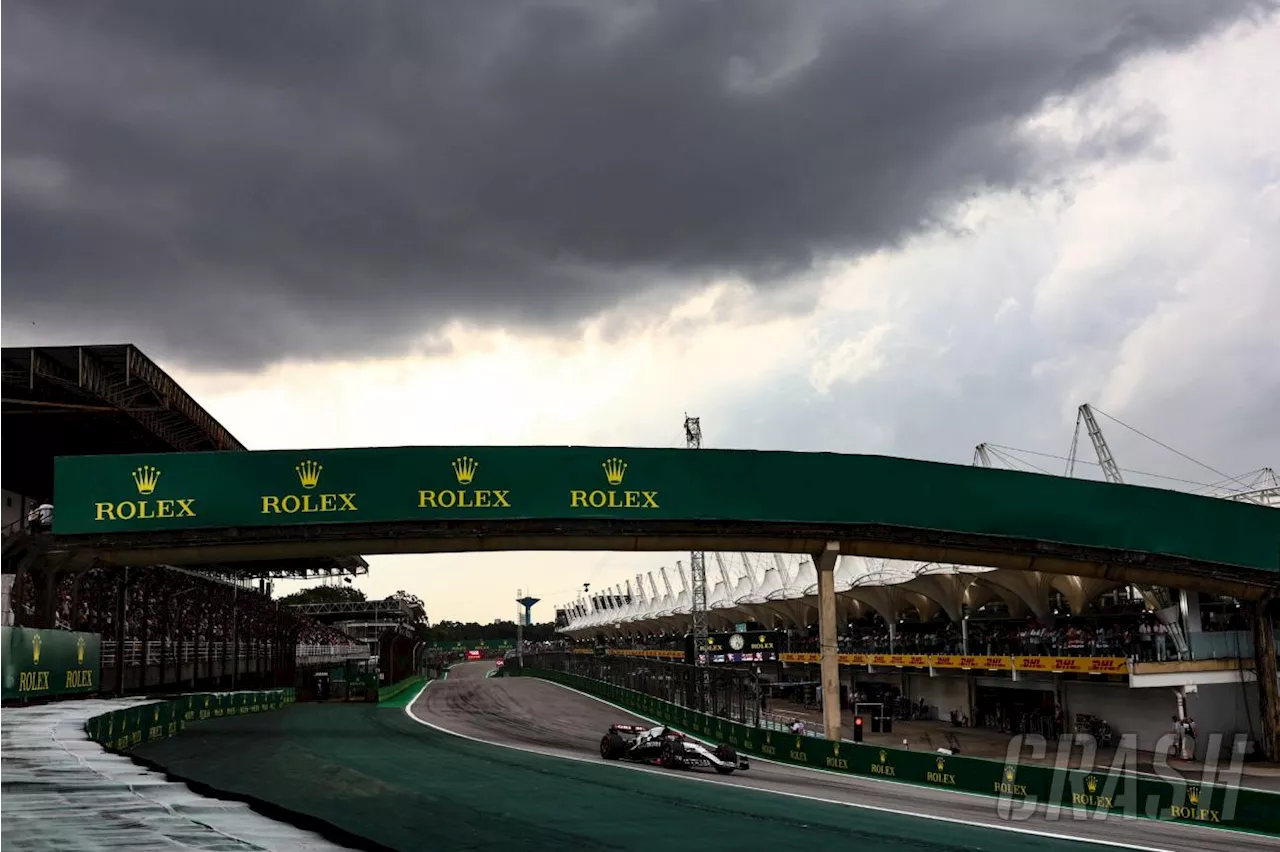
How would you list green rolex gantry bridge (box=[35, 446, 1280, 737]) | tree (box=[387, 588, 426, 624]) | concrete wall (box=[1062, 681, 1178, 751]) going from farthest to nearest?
tree (box=[387, 588, 426, 624])
concrete wall (box=[1062, 681, 1178, 751])
green rolex gantry bridge (box=[35, 446, 1280, 737])

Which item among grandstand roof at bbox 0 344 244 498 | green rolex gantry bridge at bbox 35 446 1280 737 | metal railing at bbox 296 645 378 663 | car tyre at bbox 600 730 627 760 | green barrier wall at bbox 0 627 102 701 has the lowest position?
metal railing at bbox 296 645 378 663

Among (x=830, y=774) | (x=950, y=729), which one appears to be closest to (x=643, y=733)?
(x=830, y=774)

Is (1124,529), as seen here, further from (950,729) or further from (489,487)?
(950,729)

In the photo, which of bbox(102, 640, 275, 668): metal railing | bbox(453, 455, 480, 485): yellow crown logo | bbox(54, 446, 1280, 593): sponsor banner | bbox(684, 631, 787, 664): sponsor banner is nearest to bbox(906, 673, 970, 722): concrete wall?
bbox(684, 631, 787, 664): sponsor banner

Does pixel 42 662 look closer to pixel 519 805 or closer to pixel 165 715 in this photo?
pixel 519 805

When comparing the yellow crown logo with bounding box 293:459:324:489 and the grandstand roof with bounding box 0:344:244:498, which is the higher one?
the grandstand roof with bounding box 0:344:244:498

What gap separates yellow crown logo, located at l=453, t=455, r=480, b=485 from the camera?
36438mm

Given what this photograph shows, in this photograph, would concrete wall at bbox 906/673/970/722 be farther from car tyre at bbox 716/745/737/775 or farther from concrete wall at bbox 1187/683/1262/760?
car tyre at bbox 716/745/737/775

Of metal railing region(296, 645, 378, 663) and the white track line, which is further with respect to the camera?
metal railing region(296, 645, 378, 663)

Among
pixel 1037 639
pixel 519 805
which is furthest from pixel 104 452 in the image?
pixel 1037 639

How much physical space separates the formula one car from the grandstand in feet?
62.7

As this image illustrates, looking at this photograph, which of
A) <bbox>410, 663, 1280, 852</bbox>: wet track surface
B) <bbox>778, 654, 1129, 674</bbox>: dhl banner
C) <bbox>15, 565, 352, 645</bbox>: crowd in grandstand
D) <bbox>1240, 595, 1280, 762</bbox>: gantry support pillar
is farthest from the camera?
<bbox>15, 565, 352, 645</bbox>: crowd in grandstand

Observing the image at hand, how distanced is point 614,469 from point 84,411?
2620 cm

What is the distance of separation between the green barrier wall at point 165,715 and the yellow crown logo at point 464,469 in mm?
12781
